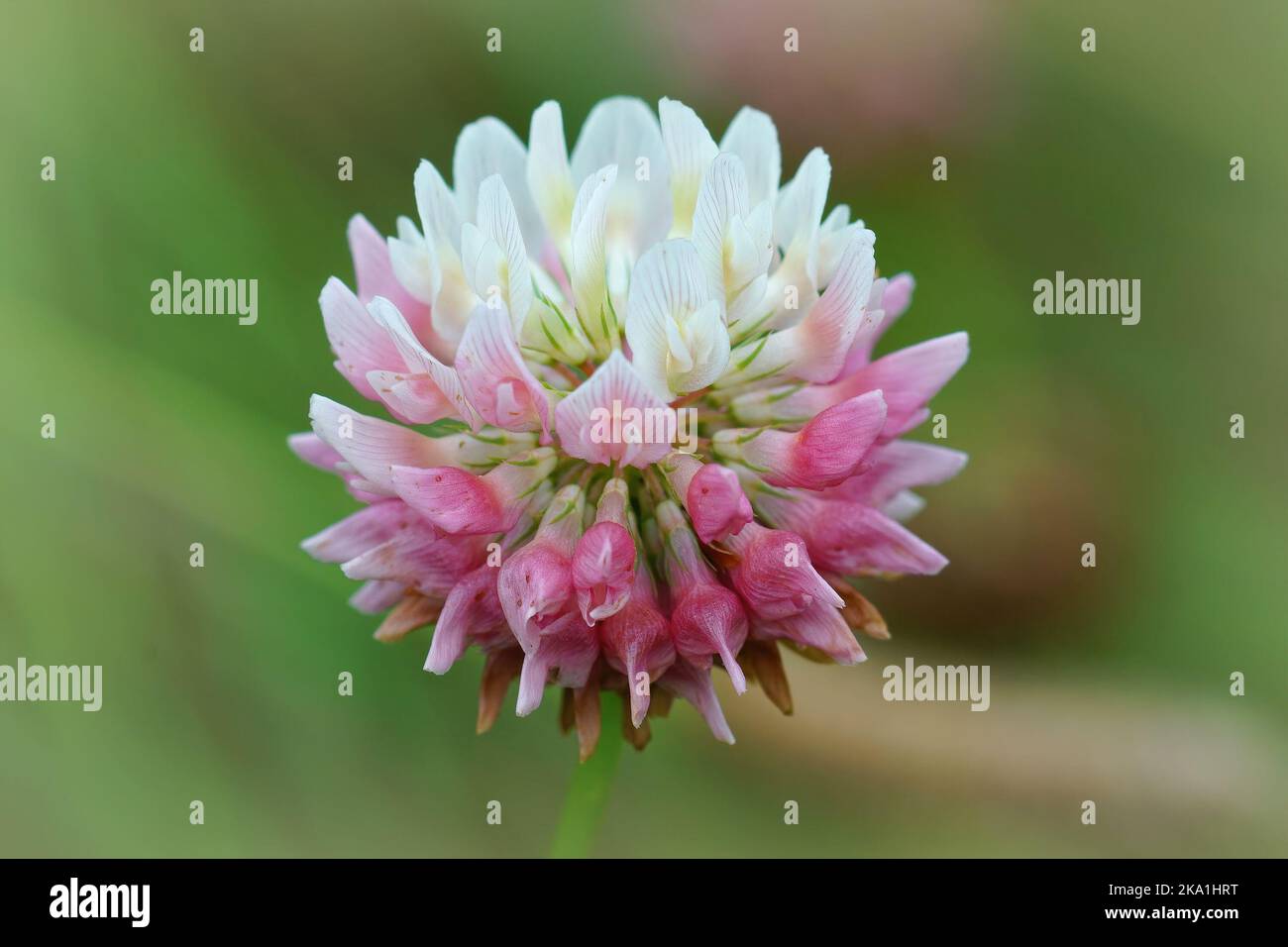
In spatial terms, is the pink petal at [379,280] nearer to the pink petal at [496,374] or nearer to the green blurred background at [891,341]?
the pink petal at [496,374]

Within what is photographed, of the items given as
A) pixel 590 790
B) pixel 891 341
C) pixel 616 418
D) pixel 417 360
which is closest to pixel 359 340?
pixel 417 360

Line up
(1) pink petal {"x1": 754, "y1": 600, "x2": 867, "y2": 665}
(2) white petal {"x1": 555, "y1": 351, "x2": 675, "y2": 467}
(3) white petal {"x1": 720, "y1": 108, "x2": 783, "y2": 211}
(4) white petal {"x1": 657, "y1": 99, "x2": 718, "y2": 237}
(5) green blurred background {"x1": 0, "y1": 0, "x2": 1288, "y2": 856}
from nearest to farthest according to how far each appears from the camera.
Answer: (2) white petal {"x1": 555, "y1": 351, "x2": 675, "y2": 467} < (1) pink petal {"x1": 754, "y1": 600, "x2": 867, "y2": 665} < (4) white petal {"x1": 657, "y1": 99, "x2": 718, "y2": 237} < (3) white petal {"x1": 720, "y1": 108, "x2": 783, "y2": 211} < (5) green blurred background {"x1": 0, "y1": 0, "x2": 1288, "y2": 856}

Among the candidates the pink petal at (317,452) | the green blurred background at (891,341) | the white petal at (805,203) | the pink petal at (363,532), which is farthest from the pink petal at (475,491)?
the green blurred background at (891,341)

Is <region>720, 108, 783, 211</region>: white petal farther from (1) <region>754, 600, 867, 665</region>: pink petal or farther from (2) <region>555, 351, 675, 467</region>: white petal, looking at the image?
(1) <region>754, 600, 867, 665</region>: pink petal

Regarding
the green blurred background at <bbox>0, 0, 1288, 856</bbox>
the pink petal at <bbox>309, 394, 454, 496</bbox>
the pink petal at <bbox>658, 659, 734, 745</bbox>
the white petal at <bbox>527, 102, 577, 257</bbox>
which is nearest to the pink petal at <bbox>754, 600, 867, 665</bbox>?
the pink petal at <bbox>658, 659, 734, 745</bbox>

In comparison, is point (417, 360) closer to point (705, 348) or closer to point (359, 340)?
point (359, 340)

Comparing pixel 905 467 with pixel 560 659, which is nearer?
pixel 560 659
